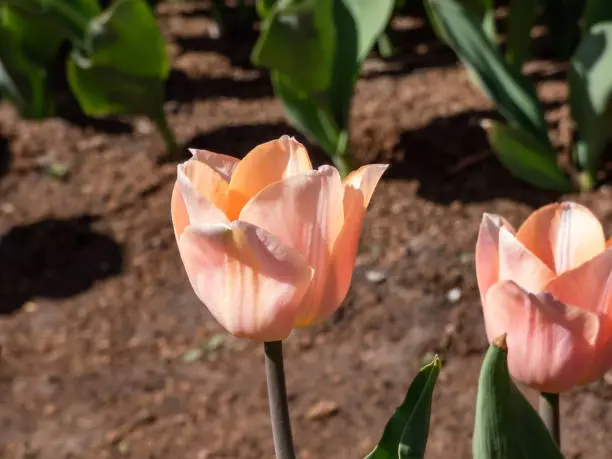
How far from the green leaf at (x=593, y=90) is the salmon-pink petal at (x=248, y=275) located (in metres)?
1.62

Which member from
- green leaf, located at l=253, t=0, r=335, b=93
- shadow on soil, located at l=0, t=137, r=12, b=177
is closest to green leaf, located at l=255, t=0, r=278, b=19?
green leaf, located at l=253, t=0, r=335, b=93

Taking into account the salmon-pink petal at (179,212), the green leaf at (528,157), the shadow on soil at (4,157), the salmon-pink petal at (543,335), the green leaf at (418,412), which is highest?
the salmon-pink petal at (179,212)

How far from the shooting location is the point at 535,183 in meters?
2.24

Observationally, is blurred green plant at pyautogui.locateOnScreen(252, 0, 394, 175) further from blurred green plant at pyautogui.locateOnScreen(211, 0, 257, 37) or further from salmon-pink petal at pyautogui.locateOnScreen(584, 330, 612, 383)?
salmon-pink petal at pyautogui.locateOnScreen(584, 330, 612, 383)

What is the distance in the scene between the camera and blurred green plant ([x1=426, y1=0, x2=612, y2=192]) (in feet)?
6.79

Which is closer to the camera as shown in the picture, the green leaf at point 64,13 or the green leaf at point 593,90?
the green leaf at point 593,90

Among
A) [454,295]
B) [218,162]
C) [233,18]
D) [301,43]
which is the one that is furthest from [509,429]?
[233,18]

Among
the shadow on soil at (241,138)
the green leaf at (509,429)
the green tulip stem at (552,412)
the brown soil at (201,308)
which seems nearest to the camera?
the green leaf at (509,429)

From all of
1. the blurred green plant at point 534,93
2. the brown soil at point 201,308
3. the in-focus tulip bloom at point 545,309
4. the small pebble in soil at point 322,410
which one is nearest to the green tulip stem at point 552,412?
the in-focus tulip bloom at point 545,309

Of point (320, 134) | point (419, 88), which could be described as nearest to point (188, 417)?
point (320, 134)

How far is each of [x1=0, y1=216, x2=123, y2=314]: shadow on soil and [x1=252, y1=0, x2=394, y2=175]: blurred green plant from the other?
62 centimetres

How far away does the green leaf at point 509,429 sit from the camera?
0.57 meters

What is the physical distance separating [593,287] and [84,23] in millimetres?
2292

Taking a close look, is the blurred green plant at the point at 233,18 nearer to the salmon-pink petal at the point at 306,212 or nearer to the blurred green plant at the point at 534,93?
the blurred green plant at the point at 534,93
